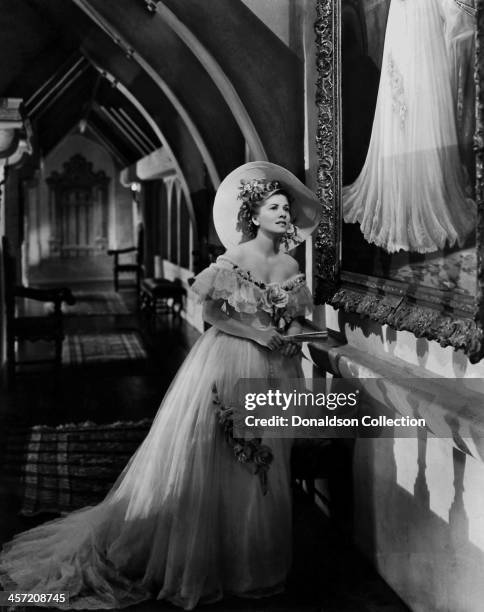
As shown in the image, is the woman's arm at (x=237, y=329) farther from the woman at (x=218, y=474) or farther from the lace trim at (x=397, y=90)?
the lace trim at (x=397, y=90)

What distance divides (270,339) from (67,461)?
7.72 ft

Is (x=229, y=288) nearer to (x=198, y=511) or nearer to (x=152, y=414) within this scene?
(x=198, y=511)

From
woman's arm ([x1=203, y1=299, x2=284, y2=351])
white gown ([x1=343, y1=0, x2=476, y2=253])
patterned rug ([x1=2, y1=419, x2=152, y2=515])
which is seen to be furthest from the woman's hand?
patterned rug ([x1=2, y1=419, x2=152, y2=515])

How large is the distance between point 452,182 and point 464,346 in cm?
51

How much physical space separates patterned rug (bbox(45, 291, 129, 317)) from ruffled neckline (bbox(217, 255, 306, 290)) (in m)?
9.60

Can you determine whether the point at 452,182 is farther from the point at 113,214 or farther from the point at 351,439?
the point at 113,214

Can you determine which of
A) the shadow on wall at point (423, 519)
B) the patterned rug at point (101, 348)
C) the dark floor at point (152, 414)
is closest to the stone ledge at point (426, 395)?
the shadow on wall at point (423, 519)

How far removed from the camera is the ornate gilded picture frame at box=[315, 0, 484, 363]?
2576 mm

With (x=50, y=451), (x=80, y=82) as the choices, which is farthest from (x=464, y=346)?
(x=80, y=82)

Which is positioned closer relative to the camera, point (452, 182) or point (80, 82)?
point (452, 182)

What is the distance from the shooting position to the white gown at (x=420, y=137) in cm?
265

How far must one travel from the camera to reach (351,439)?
3953 millimetres

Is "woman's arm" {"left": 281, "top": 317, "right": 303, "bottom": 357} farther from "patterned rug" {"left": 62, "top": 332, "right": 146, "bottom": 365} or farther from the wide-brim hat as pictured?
"patterned rug" {"left": 62, "top": 332, "right": 146, "bottom": 365}

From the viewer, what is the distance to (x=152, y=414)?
21.8 ft
